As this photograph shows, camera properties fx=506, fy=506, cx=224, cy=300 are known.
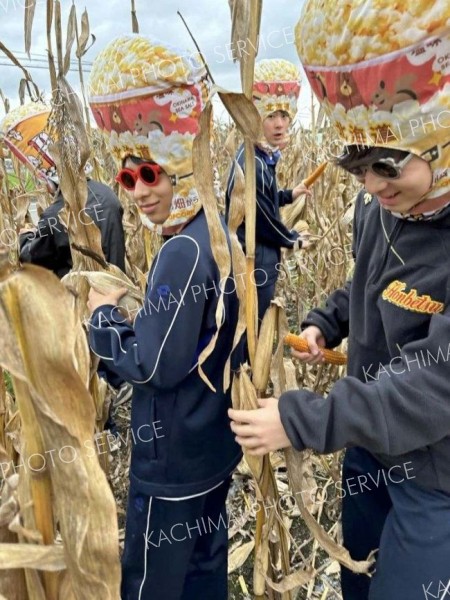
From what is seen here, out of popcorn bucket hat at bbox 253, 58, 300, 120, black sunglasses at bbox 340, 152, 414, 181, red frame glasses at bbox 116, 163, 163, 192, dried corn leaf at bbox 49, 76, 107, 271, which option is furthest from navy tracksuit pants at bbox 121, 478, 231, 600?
popcorn bucket hat at bbox 253, 58, 300, 120

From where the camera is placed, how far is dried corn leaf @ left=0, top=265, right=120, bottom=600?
0.41 meters

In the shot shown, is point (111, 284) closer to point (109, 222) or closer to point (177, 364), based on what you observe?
point (177, 364)

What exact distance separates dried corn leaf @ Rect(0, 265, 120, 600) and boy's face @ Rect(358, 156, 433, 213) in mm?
448

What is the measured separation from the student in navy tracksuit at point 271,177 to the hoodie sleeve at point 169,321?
0.69 metres

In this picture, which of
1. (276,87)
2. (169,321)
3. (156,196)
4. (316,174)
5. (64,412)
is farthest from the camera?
(276,87)

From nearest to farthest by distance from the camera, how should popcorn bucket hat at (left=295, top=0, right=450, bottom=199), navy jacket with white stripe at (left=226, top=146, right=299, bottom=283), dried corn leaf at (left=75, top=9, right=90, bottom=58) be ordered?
popcorn bucket hat at (left=295, top=0, right=450, bottom=199) → dried corn leaf at (left=75, top=9, right=90, bottom=58) → navy jacket with white stripe at (left=226, top=146, right=299, bottom=283)

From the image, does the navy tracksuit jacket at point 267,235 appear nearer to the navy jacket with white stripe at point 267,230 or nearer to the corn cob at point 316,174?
the navy jacket with white stripe at point 267,230

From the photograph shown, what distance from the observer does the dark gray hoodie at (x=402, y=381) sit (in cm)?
66

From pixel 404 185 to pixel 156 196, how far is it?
477 millimetres

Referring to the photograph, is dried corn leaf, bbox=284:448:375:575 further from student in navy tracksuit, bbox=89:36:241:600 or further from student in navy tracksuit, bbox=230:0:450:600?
student in navy tracksuit, bbox=89:36:241:600

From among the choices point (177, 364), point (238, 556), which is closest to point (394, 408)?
point (177, 364)

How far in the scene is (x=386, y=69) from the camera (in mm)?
589

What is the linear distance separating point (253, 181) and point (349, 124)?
0.15 metres

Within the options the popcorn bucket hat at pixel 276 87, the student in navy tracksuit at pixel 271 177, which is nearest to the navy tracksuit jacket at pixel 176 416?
the student in navy tracksuit at pixel 271 177
